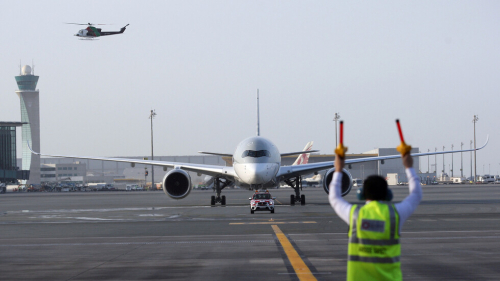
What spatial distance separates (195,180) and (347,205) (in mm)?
99619

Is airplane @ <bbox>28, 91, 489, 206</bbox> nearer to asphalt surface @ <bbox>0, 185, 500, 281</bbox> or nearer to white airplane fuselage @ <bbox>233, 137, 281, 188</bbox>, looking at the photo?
white airplane fuselage @ <bbox>233, 137, 281, 188</bbox>

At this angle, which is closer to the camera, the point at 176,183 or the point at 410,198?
the point at 410,198

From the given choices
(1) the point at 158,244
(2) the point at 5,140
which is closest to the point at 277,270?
(1) the point at 158,244

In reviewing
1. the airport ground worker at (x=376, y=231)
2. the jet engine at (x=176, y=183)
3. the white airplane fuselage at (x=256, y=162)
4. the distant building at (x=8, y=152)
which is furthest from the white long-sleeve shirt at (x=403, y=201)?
the distant building at (x=8, y=152)

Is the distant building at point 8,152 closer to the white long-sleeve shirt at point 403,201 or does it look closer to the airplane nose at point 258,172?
the airplane nose at point 258,172

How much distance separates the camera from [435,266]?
1061 centimetres

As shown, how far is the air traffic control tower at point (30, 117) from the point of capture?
5689 inches

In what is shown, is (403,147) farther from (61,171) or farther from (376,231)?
(61,171)

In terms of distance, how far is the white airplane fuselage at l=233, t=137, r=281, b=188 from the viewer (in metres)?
30.3

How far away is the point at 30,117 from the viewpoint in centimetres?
15038

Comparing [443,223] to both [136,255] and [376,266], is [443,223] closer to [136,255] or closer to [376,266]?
[136,255]

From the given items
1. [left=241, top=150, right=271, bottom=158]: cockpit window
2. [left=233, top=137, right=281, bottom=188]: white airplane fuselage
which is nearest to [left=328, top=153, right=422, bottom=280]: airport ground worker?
[left=233, top=137, right=281, bottom=188]: white airplane fuselage

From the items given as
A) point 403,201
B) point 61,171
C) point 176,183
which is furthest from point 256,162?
point 61,171

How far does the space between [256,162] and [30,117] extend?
434 ft
